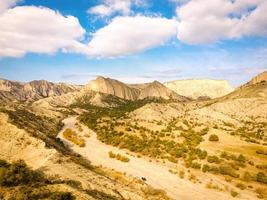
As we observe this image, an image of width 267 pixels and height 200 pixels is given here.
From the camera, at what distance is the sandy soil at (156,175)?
3506 centimetres

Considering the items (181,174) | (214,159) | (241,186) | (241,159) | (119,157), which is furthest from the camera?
(119,157)

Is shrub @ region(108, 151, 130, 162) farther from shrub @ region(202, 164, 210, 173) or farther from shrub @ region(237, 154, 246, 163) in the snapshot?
shrub @ region(237, 154, 246, 163)

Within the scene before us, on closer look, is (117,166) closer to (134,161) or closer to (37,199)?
(134,161)

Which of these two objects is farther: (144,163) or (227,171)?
(144,163)

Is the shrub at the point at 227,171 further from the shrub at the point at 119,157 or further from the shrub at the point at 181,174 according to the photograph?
the shrub at the point at 119,157

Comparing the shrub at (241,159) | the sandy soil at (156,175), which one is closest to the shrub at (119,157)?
the sandy soil at (156,175)

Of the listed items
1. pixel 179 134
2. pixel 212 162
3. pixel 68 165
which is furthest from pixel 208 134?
pixel 68 165

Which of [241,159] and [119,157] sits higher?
[241,159]

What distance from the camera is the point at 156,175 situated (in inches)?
1660

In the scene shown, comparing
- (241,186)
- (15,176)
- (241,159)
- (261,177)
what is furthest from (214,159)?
(15,176)

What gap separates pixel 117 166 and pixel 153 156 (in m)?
8.87

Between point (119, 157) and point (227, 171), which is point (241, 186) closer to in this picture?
point (227, 171)

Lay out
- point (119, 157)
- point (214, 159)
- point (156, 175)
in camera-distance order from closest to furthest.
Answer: point (156, 175), point (214, 159), point (119, 157)

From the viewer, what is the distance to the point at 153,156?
53.2 m
